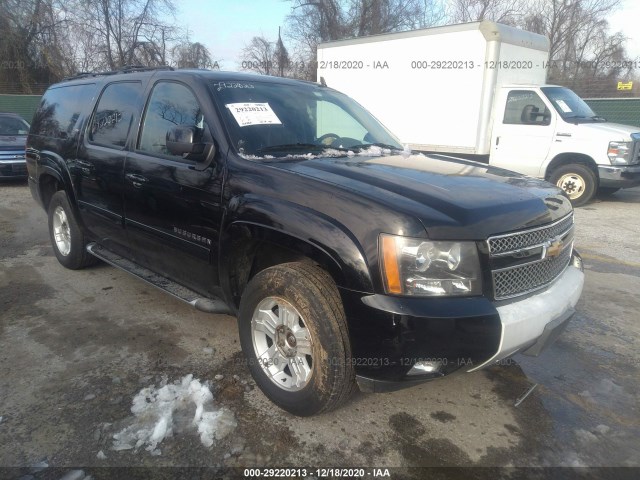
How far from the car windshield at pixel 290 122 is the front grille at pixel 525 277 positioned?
4.68 feet

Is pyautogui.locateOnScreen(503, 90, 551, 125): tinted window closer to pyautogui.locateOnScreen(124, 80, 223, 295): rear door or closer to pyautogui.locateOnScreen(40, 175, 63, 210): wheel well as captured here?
pyautogui.locateOnScreen(124, 80, 223, 295): rear door

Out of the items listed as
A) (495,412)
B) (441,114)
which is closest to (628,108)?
(441,114)

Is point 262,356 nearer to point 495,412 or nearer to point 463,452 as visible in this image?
point 463,452

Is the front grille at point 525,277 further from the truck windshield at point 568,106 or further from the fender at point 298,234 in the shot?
the truck windshield at point 568,106

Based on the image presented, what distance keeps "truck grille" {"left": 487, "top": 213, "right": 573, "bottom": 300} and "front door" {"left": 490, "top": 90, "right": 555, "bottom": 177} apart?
7.08m

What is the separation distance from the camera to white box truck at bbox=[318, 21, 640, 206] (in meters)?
8.77

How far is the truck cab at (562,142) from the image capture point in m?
8.57

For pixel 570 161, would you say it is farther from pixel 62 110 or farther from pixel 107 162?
pixel 62 110

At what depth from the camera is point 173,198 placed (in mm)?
3275

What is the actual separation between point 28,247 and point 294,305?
499 cm

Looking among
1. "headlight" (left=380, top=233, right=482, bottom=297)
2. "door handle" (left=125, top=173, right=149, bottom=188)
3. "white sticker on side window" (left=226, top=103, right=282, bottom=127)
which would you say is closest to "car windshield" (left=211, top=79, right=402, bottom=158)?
"white sticker on side window" (left=226, top=103, right=282, bottom=127)

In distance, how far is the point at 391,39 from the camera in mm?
10656

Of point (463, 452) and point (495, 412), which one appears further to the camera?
point (495, 412)

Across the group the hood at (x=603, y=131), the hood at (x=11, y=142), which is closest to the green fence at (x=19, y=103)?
the hood at (x=11, y=142)
